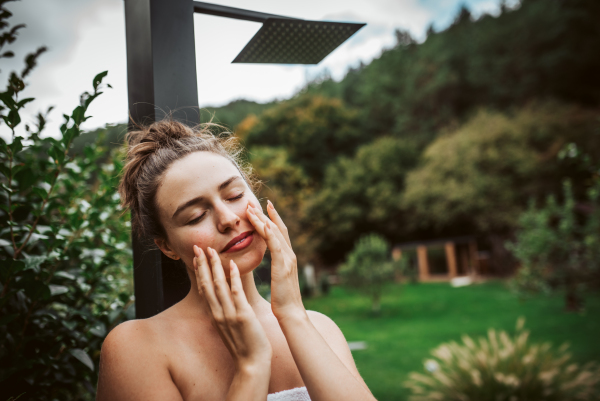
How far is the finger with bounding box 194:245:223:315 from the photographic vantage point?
49.6 inches

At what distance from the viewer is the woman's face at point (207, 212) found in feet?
4.58

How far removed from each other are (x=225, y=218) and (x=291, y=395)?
2.23 ft

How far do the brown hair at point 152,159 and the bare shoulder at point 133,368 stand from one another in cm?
37

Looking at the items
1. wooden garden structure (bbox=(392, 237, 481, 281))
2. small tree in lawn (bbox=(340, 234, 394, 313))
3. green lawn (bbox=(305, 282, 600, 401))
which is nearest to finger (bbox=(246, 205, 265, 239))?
green lawn (bbox=(305, 282, 600, 401))

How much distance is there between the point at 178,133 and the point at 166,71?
1.11ft

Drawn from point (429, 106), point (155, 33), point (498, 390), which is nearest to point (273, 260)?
point (155, 33)

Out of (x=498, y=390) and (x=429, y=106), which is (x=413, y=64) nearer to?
(x=429, y=106)

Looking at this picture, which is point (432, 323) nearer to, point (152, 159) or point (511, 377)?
point (511, 377)

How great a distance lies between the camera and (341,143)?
93.7ft

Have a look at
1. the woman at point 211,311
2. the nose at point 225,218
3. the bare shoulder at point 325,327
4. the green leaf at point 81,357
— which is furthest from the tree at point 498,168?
the green leaf at point 81,357

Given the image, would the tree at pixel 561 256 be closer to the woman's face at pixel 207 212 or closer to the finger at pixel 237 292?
the woman's face at pixel 207 212

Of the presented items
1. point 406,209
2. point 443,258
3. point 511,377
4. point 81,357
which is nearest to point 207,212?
point 81,357

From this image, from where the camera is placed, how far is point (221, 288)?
49.6 inches

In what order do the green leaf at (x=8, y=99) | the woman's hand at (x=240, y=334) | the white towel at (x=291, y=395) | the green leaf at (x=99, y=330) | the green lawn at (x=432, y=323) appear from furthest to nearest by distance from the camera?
the green lawn at (x=432, y=323), the green leaf at (x=99, y=330), the white towel at (x=291, y=395), the green leaf at (x=8, y=99), the woman's hand at (x=240, y=334)
